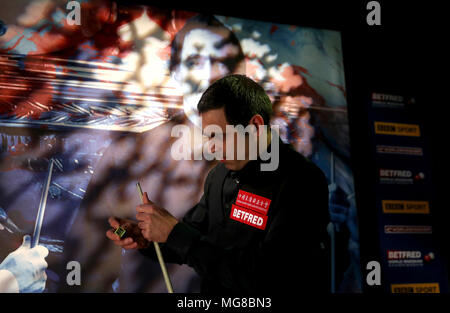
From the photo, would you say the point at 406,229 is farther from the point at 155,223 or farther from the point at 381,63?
the point at 155,223

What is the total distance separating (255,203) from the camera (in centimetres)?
143

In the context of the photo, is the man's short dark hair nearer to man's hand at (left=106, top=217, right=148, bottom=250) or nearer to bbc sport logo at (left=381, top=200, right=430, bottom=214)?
man's hand at (left=106, top=217, right=148, bottom=250)

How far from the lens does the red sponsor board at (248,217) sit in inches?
55.1

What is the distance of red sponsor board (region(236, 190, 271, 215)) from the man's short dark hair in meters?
0.32

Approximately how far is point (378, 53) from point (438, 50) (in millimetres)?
496

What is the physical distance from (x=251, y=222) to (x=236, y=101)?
0.52 meters

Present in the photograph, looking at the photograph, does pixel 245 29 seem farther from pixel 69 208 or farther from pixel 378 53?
pixel 69 208

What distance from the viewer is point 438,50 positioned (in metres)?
2.42

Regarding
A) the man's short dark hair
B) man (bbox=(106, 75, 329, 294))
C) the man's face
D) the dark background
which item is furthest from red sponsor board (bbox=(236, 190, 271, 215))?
the dark background

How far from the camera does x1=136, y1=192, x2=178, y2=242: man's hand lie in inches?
50.3

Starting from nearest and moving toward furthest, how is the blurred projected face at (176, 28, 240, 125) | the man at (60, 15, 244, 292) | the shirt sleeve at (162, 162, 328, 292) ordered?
1. the shirt sleeve at (162, 162, 328, 292)
2. the man at (60, 15, 244, 292)
3. the blurred projected face at (176, 28, 240, 125)
